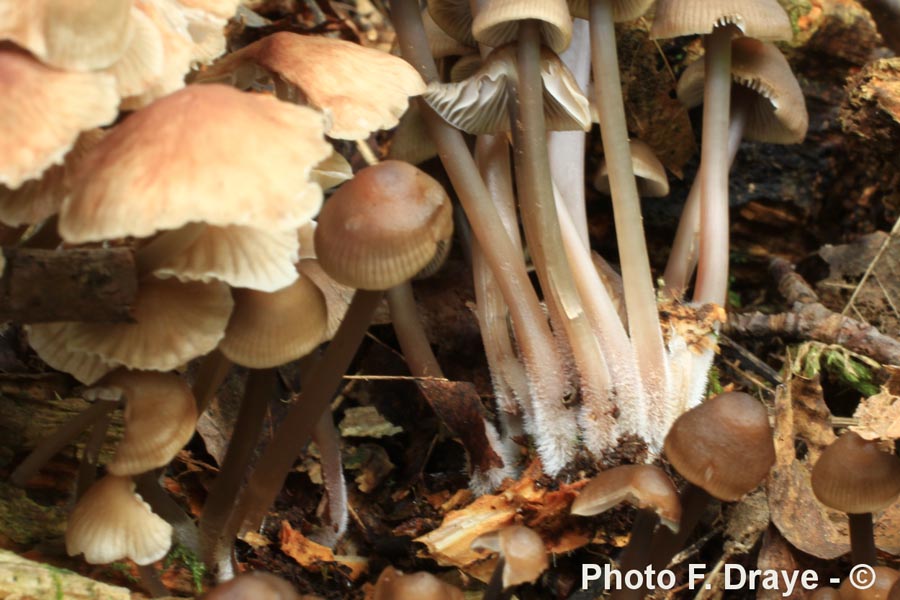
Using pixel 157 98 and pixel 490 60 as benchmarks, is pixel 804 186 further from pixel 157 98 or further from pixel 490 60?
pixel 157 98

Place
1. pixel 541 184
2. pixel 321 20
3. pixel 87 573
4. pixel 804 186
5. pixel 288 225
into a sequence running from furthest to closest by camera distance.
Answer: pixel 321 20, pixel 804 186, pixel 541 184, pixel 87 573, pixel 288 225

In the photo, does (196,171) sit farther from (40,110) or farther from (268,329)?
(268,329)

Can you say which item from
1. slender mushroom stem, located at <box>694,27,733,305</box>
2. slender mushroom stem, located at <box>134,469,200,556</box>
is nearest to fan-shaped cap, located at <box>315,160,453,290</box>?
slender mushroom stem, located at <box>134,469,200,556</box>

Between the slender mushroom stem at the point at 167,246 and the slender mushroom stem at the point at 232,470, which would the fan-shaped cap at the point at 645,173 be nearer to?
the slender mushroom stem at the point at 232,470

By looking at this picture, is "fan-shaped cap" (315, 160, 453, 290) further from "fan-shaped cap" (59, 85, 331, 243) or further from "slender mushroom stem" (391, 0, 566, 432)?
"slender mushroom stem" (391, 0, 566, 432)

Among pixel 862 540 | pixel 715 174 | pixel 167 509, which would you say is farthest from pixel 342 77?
pixel 862 540

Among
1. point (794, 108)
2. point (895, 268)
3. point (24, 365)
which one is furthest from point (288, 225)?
point (895, 268)

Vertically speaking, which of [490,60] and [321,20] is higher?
[490,60]
